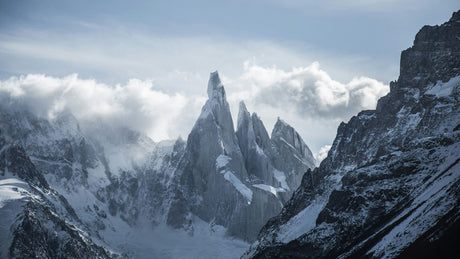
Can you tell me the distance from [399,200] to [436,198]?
22.2 meters

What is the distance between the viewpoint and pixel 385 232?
15362cm

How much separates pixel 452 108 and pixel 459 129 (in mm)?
20391

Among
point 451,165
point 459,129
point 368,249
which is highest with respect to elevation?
point 459,129

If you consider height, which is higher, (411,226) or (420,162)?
(420,162)

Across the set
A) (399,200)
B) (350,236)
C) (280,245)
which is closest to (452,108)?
(399,200)

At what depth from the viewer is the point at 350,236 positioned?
172 meters

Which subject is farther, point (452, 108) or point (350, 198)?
point (452, 108)

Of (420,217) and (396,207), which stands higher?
(396,207)

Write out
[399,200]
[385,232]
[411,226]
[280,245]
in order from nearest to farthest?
[411,226]
[385,232]
[399,200]
[280,245]

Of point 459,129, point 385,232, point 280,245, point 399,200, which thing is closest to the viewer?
point 385,232

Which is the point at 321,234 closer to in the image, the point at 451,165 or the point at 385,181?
the point at 385,181

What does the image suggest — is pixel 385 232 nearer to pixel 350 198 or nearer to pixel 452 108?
pixel 350 198

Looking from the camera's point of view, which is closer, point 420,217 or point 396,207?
point 420,217

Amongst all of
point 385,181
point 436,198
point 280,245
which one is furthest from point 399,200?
point 280,245
